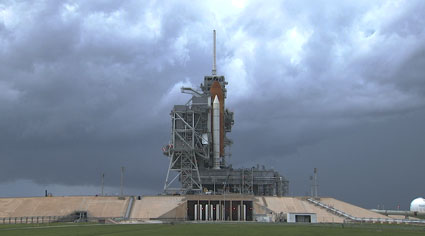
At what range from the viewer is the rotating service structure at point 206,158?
411 ft

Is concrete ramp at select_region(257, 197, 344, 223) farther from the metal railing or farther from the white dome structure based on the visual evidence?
the white dome structure

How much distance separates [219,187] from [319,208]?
2962 cm

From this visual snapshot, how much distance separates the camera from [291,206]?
107 metres

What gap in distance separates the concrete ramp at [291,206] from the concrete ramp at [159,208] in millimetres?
17196

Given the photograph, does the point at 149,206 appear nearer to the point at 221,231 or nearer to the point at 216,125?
the point at 216,125

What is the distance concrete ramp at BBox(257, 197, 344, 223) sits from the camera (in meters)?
101

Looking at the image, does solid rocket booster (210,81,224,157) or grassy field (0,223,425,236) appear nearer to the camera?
grassy field (0,223,425,236)

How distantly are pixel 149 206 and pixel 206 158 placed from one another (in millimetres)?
25330

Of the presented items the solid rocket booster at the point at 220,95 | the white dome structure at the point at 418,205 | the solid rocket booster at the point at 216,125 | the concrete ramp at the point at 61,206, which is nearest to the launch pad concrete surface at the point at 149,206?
the concrete ramp at the point at 61,206

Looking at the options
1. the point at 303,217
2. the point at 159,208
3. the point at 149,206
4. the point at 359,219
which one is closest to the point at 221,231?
the point at 303,217

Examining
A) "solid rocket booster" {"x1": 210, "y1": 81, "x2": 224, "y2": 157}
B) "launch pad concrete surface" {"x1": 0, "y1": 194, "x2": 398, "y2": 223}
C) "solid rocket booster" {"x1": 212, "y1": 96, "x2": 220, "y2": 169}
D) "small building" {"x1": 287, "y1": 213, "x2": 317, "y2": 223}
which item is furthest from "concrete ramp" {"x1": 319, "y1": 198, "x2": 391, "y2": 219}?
"solid rocket booster" {"x1": 210, "y1": 81, "x2": 224, "y2": 157}

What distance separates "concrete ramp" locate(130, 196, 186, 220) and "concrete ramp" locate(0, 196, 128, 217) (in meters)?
3.19

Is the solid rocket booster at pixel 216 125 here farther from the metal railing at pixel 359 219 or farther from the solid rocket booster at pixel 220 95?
the metal railing at pixel 359 219

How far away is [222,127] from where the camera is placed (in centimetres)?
13375
